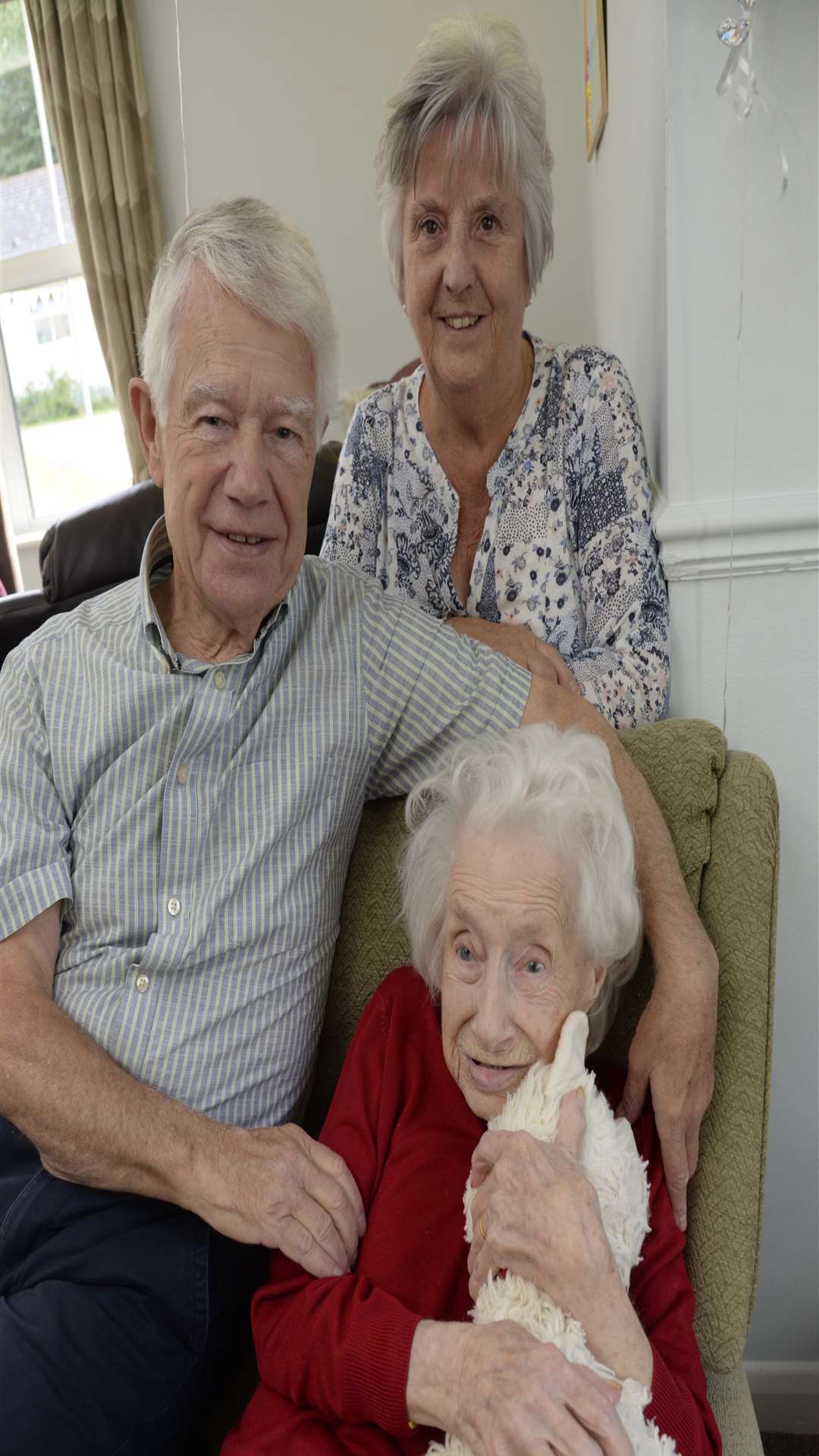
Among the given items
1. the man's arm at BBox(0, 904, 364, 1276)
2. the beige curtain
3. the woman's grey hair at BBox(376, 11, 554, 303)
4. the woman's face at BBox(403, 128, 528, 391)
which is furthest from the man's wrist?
the beige curtain

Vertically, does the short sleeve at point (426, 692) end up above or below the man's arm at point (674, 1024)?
above

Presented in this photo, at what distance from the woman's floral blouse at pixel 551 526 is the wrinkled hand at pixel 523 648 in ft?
0.10

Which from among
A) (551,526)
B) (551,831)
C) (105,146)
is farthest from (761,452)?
(105,146)

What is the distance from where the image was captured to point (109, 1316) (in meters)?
1.17

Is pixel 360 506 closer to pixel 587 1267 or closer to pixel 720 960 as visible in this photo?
pixel 720 960

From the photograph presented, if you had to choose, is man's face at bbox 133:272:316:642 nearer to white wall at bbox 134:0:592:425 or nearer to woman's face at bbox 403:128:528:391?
woman's face at bbox 403:128:528:391

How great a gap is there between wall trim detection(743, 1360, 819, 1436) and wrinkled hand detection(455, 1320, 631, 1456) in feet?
2.95

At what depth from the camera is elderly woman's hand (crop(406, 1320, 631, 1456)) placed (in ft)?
2.97

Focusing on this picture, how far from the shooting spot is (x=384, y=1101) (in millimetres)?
1224

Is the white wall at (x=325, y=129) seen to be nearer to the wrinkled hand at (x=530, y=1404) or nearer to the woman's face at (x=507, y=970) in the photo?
the woman's face at (x=507, y=970)

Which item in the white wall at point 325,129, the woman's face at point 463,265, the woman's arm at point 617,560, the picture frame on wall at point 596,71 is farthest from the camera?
the white wall at point 325,129

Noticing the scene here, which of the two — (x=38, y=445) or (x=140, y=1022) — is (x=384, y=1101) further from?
(x=38, y=445)

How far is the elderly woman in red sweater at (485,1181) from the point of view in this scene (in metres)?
0.97

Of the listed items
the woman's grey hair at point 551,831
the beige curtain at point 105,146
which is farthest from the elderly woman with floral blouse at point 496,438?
the beige curtain at point 105,146
